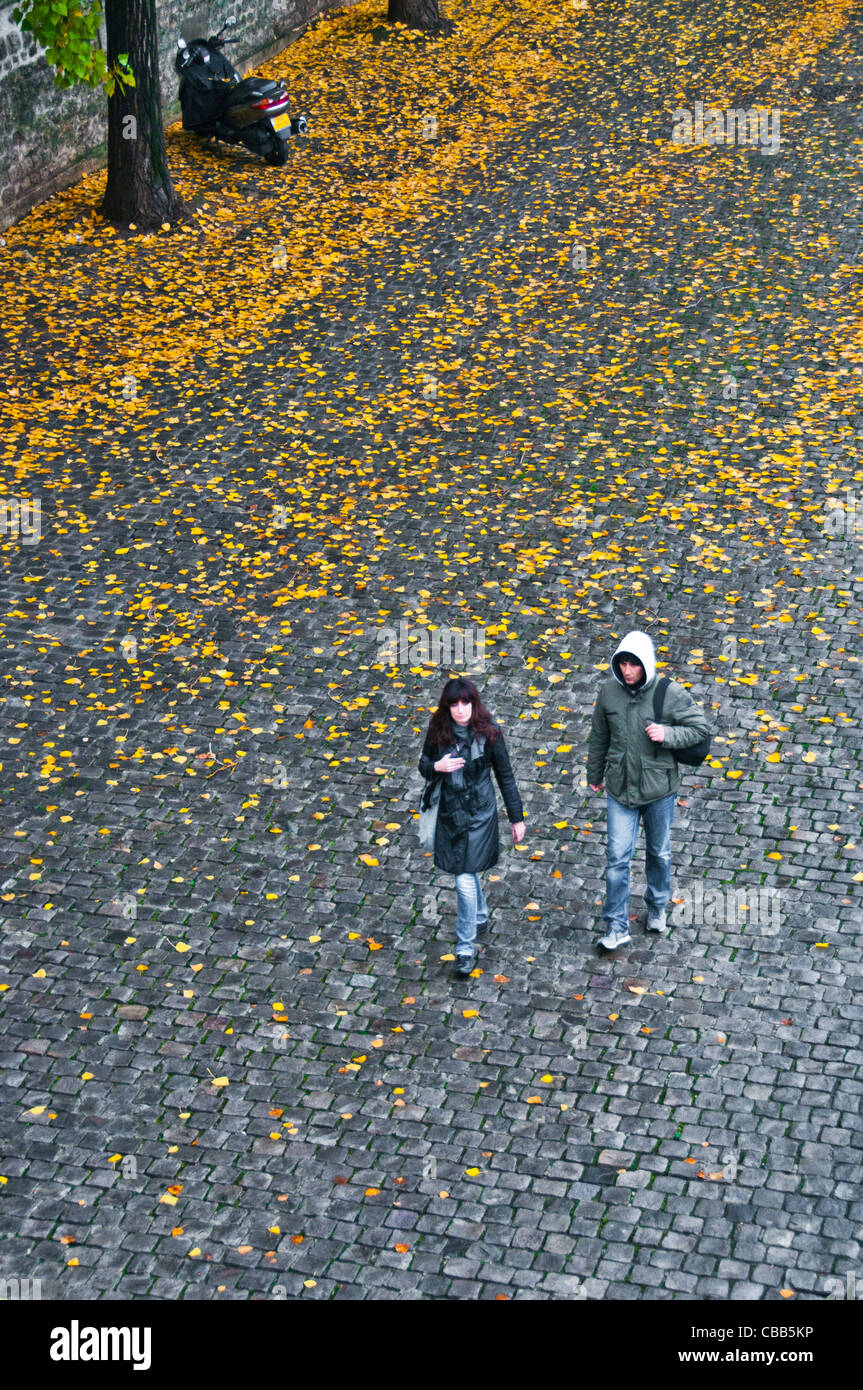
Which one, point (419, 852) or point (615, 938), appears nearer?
point (615, 938)

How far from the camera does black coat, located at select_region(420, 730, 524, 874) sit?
7.77 meters

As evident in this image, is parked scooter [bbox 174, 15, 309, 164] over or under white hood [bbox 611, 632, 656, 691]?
over

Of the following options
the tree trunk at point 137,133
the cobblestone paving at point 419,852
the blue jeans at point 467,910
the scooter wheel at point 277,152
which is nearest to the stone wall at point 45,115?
the tree trunk at point 137,133

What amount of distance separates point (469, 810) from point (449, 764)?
0.30m

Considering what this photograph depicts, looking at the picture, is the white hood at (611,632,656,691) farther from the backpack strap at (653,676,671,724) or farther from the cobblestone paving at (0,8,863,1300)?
the cobblestone paving at (0,8,863,1300)

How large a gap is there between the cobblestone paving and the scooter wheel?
4838mm

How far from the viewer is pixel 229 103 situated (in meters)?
19.2

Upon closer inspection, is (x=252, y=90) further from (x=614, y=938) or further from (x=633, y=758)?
(x=614, y=938)

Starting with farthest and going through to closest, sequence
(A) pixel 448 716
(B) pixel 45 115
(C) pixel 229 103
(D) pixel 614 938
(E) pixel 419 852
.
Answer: (C) pixel 229 103 < (B) pixel 45 115 < (E) pixel 419 852 < (D) pixel 614 938 < (A) pixel 448 716

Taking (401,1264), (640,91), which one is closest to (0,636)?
(401,1264)

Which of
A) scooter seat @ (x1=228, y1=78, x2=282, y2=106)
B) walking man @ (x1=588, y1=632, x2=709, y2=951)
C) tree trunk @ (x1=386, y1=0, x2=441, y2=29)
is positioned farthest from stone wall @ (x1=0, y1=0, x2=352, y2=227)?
walking man @ (x1=588, y1=632, x2=709, y2=951)

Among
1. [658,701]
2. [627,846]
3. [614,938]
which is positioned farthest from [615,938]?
[658,701]

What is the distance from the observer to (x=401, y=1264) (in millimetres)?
6363

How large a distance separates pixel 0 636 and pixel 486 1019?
517 cm
